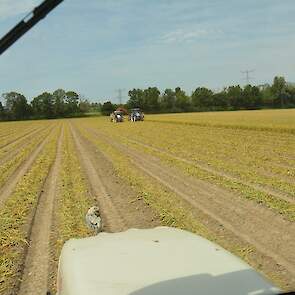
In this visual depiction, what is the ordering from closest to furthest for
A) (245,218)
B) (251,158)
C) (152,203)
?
(245,218) < (152,203) < (251,158)

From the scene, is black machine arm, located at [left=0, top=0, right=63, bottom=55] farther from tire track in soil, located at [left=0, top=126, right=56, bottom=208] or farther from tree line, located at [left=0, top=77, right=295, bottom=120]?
tree line, located at [left=0, top=77, right=295, bottom=120]

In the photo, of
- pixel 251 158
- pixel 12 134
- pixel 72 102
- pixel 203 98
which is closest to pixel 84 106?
pixel 72 102

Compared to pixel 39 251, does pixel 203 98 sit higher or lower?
higher

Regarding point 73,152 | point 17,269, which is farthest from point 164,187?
point 73,152

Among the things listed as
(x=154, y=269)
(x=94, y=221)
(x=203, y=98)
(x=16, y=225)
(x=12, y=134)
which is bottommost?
(x=12, y=134)

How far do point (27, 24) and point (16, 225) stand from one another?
745cm

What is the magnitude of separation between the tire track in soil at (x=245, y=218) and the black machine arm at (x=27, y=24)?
4713 millimetres

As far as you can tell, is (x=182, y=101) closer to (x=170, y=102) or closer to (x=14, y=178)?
(x=170, y=102)

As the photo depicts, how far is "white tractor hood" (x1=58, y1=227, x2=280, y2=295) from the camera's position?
2395mm

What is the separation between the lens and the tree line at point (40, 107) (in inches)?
5133

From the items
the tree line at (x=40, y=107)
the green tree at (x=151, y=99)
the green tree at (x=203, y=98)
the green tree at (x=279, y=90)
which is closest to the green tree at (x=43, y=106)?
the tree line at (x=40, y=107)

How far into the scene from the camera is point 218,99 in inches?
5069

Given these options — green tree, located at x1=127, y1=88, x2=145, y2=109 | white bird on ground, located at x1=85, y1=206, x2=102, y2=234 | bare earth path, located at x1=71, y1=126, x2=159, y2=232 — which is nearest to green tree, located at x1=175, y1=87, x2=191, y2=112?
green tree, located at x1=127, y1=88, x2=145, y2=109

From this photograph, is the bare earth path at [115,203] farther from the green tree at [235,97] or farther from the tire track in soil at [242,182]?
the green tree at [235,97]
